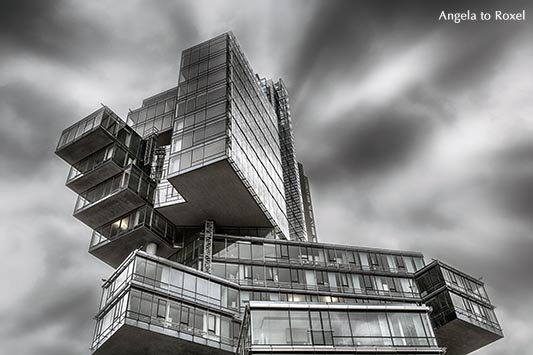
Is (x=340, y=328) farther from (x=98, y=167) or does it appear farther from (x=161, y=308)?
(x=98, y=167)

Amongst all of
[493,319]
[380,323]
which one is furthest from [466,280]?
[380,323]

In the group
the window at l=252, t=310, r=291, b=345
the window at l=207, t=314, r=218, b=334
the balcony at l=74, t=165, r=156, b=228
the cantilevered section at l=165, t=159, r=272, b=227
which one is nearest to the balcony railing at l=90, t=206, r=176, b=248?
the balcony at l=74, t=165, r=156, b=228

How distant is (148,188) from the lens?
5275 cm

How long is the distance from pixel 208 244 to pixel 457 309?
2609 cm

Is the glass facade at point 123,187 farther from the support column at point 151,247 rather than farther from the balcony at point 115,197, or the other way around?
the support column at point 151,247

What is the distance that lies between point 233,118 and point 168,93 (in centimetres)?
1672

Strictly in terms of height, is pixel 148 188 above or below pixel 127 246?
above

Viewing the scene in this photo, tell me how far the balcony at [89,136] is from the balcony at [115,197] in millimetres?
4714

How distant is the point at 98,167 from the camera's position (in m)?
52.6

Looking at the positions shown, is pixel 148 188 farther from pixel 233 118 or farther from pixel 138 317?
pixel 138 317

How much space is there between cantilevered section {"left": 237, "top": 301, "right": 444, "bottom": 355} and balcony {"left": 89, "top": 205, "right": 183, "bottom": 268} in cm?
2159

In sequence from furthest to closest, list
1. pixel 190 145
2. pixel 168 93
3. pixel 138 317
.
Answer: pixel 168 93
pixel 190 145
pixel 138 317

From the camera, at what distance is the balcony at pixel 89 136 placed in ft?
177

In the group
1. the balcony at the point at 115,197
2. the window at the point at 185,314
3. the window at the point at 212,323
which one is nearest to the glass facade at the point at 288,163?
the balcony at the point at 115,197
